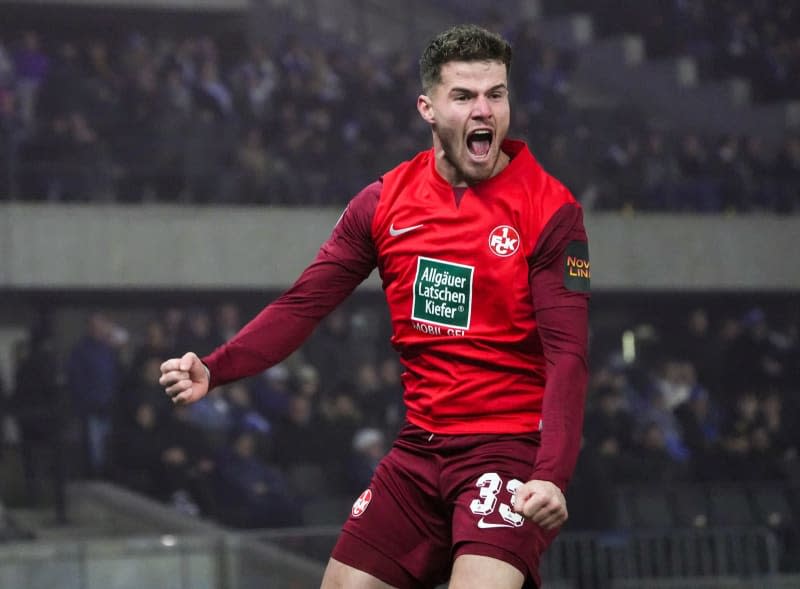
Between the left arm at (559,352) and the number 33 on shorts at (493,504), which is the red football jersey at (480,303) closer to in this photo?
the left arm at (559,352)

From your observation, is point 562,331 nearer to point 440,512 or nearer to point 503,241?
point 503,241

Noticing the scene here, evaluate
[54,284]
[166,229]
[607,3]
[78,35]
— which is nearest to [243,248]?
[166,229]

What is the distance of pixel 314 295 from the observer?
507cm

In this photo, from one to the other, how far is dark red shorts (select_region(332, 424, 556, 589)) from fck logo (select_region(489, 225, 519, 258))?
531mm

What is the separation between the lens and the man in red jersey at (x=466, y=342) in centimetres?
465

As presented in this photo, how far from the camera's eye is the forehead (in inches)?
186

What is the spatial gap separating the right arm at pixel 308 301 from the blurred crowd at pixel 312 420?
8420 millimetres

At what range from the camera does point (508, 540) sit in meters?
4.61

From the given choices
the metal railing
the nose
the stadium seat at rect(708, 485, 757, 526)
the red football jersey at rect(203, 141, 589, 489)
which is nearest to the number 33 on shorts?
the red football jersey at rect(203, 141, 589, 489)

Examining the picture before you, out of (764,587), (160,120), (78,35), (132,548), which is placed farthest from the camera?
(78,35)

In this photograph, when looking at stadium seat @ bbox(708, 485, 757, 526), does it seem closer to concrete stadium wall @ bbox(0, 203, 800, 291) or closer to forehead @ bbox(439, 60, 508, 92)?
concrete stadium wall @ bbox(0, 203, 800, 291)

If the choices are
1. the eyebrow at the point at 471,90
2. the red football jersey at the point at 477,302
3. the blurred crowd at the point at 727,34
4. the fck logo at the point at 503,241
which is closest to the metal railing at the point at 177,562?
the red football jersey at the point at 477,302

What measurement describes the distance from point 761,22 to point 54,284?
1067 cm

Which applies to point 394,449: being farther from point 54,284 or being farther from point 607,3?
point 607,3
